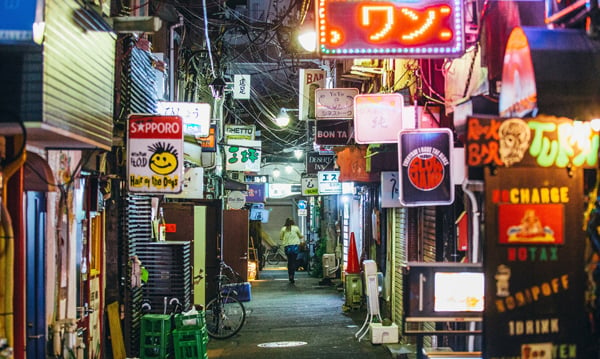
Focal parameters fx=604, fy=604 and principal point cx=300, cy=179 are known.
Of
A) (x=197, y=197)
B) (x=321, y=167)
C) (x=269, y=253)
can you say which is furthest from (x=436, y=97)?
(x=269, y=253)

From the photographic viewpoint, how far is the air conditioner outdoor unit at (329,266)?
27.6 meters

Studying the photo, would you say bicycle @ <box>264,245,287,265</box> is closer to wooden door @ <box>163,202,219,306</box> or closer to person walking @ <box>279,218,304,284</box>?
person walking @ <box>279,218,304,284</box>

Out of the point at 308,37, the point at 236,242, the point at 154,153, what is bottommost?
the point at 236,242

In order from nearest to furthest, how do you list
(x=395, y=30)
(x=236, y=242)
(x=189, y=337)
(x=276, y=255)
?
(x=395, y=30) → (x=189, y=337) → (x=236, y=242) → (x=276, y=255)

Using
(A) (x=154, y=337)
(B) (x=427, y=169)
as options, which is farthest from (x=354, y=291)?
(B) (x=427, y=169)

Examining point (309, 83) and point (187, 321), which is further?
point (309, 83)

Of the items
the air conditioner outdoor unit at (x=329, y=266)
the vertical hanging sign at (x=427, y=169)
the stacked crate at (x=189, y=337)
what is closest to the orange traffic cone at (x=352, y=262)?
the air conditioner outdoor unit at (x=329, y=266)

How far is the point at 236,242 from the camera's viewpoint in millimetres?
23812

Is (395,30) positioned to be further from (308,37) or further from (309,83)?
(309,83)

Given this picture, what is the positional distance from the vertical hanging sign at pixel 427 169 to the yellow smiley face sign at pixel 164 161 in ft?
13.7

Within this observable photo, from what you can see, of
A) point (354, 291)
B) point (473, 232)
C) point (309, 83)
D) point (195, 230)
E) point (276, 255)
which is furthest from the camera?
point (276, 255)

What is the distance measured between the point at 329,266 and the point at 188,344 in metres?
16.4

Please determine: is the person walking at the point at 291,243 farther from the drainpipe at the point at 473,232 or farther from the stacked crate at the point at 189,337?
the drainpipe at the point at 473,232

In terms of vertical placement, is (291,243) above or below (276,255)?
above
